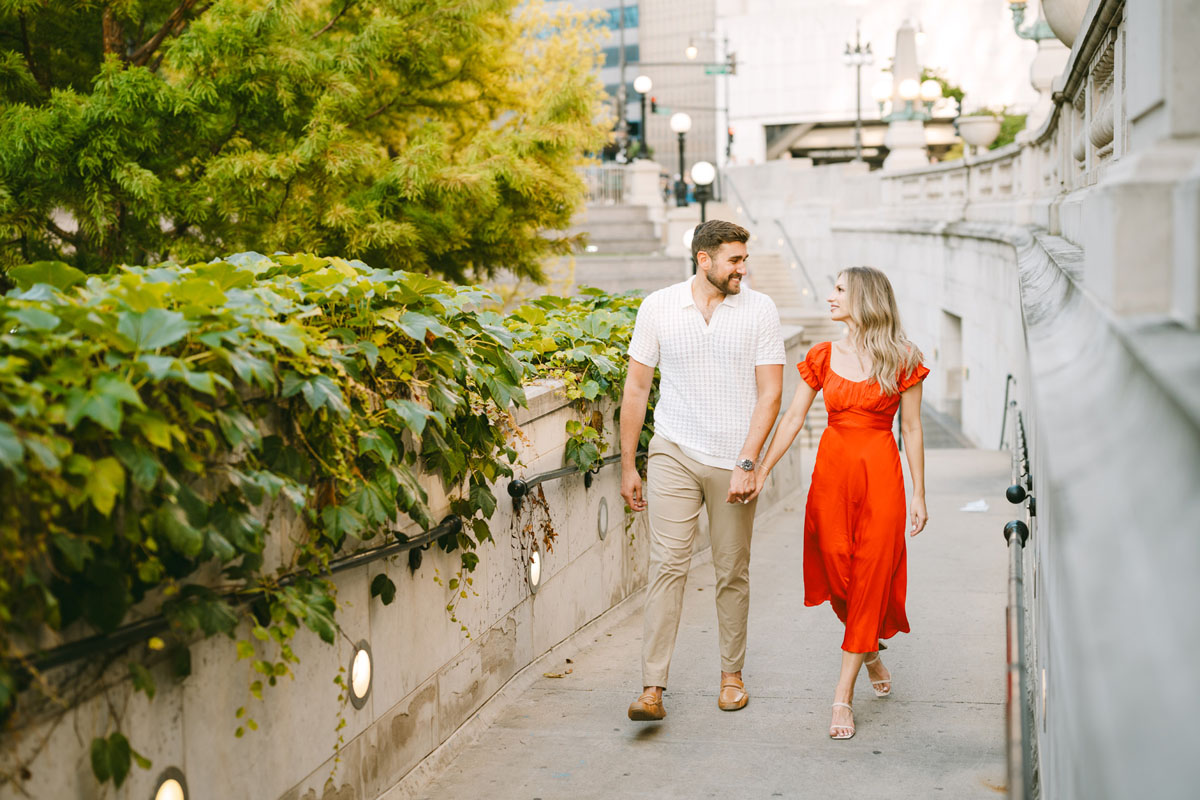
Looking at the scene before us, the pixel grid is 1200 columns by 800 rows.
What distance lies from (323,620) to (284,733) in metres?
0.45

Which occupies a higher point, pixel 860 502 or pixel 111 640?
pixel 111 640

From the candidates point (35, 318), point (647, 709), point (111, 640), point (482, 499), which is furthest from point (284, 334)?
point (647, 709)

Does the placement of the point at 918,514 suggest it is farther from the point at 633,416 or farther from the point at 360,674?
the point at 360,674

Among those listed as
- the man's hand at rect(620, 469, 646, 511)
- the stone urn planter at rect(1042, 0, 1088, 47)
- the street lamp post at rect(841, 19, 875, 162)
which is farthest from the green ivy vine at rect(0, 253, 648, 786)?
the street lamp post at rect(841, 19, 875, 162)

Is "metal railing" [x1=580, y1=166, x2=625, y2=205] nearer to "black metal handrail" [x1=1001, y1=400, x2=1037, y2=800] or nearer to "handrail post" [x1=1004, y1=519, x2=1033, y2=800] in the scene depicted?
"black metal handrail" [x1=1001, y1=400, x2=1037, y2=800]

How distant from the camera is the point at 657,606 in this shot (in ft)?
17.1

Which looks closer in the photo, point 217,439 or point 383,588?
point 217,439

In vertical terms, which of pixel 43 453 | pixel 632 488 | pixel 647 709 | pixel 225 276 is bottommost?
pixel 647 709

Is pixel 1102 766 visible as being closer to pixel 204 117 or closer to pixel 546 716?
pixel 546 716

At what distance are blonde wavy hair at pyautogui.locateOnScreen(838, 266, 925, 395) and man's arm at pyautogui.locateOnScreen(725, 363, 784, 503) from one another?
0.38m

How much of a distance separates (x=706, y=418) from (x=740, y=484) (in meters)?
0.33

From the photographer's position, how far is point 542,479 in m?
5.87

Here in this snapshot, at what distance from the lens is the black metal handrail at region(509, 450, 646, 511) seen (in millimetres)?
5508

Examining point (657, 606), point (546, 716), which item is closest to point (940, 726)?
point (657, 606)
